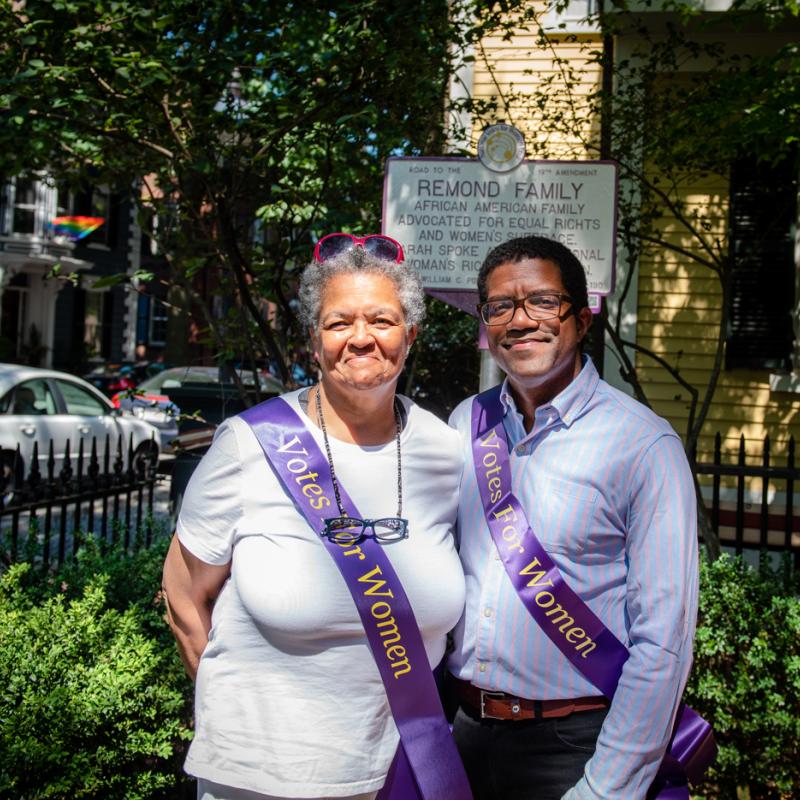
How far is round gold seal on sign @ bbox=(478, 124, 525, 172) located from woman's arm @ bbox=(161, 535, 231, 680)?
224 centimetres

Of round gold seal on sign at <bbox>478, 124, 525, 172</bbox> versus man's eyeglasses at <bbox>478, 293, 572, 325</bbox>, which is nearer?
man's eyeglasses at <bbox>478, 293, 572, 325</bbox>

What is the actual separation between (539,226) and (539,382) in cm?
171

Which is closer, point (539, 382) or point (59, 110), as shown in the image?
point (539, 382)

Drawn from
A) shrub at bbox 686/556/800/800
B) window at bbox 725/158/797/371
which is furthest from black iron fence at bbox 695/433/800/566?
shrub at bbox 686/556/800/800

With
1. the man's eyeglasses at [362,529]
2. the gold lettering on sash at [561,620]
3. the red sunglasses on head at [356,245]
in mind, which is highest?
the red sunglasses on head at [356,245]

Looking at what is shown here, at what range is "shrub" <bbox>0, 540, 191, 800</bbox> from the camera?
2619 mm

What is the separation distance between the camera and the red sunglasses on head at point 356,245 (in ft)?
7.30

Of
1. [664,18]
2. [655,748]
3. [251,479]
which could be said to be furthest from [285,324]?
[664,18]

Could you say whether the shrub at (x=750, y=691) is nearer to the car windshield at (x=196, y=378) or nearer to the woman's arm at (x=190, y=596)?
the woman's arm at (x=190, y=596)

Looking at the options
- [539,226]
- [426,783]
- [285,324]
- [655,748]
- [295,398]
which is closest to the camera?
[655,748]

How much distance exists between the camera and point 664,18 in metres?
7.70

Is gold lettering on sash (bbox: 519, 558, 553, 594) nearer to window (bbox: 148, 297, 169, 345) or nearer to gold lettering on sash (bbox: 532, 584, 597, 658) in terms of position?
gold lettering on sash (bbox: 532, 584, 597, 658)

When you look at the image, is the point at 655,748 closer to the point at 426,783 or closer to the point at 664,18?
the point at 426,783

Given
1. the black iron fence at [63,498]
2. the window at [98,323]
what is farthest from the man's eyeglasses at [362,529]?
the window at [98,323]
